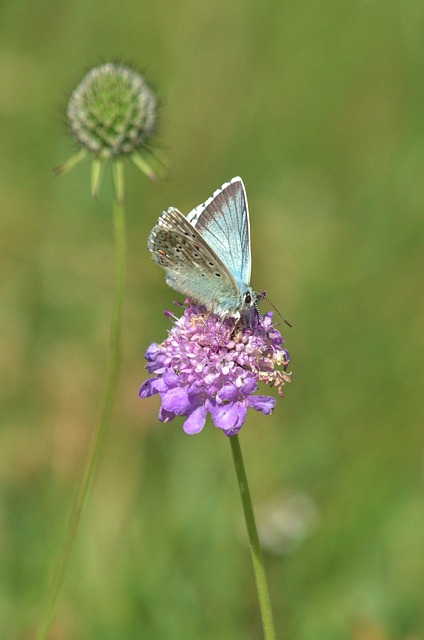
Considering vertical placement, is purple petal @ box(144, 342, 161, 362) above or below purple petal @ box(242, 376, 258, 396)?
above

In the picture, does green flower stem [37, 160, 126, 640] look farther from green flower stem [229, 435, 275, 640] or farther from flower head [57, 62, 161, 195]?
green flower stem [229, 435, 275, 640]

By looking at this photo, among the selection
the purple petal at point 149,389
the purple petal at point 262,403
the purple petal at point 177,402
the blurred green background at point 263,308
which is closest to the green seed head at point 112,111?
the blurred green background at point 263,308

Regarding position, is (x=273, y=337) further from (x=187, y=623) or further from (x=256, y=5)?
(x=256, y=5)

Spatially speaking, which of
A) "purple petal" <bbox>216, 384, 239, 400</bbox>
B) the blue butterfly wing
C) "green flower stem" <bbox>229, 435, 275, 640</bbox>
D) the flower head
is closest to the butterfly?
the blue butterfly wing

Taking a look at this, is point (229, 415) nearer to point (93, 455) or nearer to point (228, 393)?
point (228, 393)

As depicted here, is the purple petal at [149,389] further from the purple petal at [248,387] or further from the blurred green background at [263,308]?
the blurred green background at [263,308]

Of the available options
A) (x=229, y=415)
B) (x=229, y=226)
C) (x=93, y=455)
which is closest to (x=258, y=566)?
(x=229, y=415)

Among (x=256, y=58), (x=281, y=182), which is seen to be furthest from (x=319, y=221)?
(x=256, y=58)
